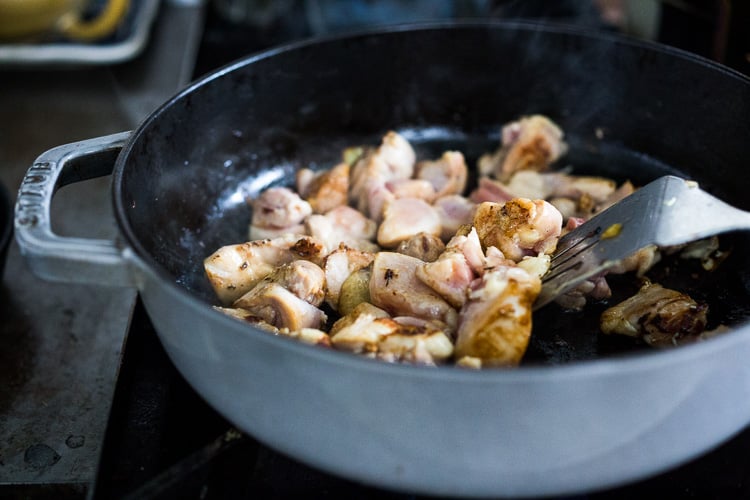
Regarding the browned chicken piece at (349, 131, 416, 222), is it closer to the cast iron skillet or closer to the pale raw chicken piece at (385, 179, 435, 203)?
the pale raw chicken piece at (385, 179, 435, 203)

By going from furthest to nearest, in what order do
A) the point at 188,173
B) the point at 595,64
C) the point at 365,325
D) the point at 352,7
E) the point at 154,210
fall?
the point at 352,7 < the point at 595,64 < the point at 188,173 < the point at 154,210 < the point at 365,325

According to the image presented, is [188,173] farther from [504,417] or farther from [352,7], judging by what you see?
[352,7]

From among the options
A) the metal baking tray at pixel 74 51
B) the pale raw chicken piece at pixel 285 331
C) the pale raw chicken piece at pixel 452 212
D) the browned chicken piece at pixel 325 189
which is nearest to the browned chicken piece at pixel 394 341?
the pale raw chicken piece at pixel 285 331

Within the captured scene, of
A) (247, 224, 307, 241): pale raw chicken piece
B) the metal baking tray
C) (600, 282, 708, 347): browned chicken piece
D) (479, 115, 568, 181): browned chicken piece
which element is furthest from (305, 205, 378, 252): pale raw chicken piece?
the metal baking tray

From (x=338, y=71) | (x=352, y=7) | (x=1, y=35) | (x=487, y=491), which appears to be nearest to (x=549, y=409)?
(x=487, y=491)

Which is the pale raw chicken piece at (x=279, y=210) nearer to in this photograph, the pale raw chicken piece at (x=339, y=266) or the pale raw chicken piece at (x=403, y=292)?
the pale raw chicken piece at (x=339, y=266)

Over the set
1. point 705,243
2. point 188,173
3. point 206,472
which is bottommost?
point 206,472

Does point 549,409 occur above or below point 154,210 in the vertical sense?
above
